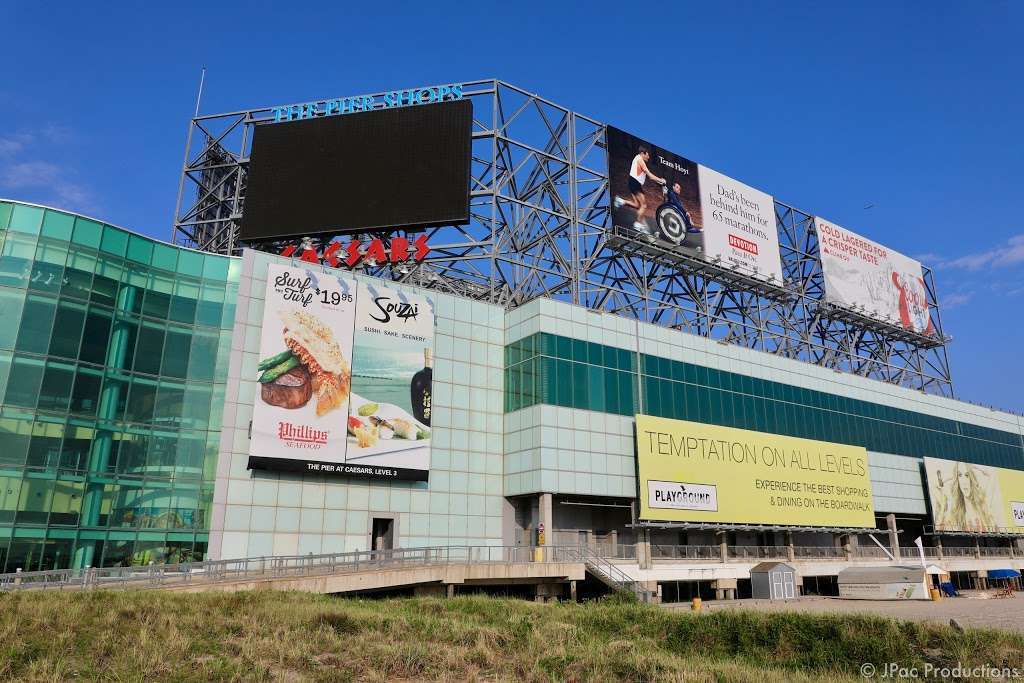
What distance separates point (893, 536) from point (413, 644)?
53997 mm

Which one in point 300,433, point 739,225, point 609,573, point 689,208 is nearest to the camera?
point 300,433

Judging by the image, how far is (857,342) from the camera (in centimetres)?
7569

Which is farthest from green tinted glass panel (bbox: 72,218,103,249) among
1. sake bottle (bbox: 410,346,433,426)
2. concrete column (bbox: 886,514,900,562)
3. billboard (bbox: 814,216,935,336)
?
concrete column (bbox: 886,514,900,562)

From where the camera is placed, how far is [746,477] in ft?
169

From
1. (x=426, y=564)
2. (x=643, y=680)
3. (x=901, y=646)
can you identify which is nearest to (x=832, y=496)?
(x=426, y=564)

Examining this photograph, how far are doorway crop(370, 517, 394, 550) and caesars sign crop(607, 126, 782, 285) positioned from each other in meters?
27.2

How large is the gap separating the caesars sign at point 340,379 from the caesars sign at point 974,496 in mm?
48888

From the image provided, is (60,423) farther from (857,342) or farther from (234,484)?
(857,342)

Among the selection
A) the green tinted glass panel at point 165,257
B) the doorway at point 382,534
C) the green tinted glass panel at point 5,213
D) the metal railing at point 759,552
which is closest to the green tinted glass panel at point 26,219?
the green tinted glass panel at point 5,213

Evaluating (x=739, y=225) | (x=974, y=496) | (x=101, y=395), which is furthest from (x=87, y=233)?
(x=974, y=496)

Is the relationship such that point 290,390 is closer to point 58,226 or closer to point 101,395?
point 101,395

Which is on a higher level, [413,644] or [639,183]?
[639,183]

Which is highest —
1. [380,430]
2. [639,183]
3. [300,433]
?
[639,183]

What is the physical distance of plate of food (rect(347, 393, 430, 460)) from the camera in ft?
132
